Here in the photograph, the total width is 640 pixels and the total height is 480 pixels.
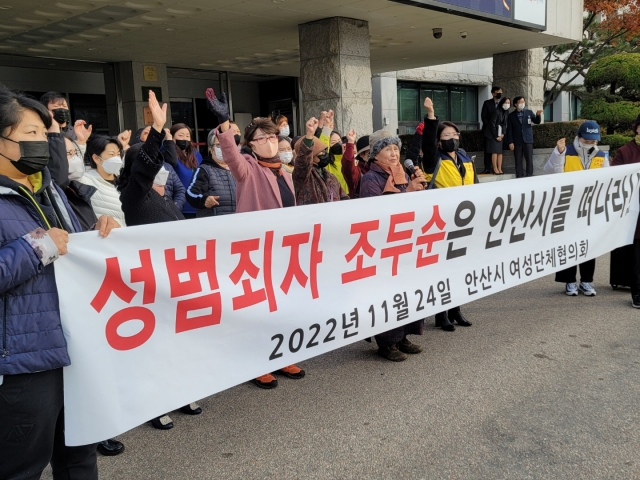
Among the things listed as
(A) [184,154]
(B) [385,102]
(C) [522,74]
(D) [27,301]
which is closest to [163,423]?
(D) [27,301]

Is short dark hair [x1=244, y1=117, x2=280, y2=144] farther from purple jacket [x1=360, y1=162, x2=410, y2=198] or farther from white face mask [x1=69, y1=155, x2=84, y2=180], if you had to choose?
white face mask [x1=69, y1=155, x2=84, y2=180]

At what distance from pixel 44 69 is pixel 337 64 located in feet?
26.7

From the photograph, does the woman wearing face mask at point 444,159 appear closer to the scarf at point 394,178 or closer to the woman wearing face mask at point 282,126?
the scarf at point 394,178

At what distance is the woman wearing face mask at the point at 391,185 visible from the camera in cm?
449

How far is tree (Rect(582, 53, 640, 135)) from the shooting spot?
52.2 ft

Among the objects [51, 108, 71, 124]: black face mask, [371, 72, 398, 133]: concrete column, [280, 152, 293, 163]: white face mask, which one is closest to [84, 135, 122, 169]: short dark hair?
[51, 108, 71, 124]: black face mask

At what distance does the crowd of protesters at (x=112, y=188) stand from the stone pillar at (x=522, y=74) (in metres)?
8.51

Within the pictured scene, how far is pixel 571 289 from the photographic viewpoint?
6109 mm

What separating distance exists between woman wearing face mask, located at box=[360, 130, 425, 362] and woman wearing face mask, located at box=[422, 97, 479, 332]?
0.40m

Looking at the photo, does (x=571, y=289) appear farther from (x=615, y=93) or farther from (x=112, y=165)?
(x=615, y=93)

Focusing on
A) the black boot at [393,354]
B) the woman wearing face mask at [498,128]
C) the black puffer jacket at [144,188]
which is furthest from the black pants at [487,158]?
the black puffer jacket at [144,188]

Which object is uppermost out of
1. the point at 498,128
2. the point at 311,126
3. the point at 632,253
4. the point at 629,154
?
the point at 498,128

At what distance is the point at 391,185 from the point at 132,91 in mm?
10769

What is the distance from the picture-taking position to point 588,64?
20.6 meters
